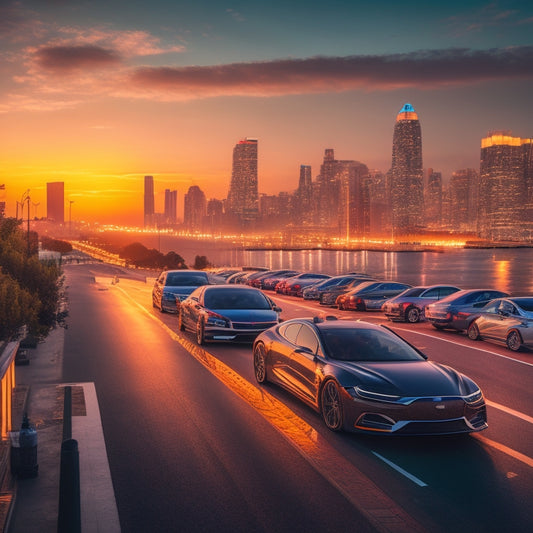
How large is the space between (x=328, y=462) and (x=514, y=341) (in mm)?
11676

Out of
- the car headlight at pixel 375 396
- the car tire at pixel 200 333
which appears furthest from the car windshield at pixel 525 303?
the car headlight at pixel 375 396

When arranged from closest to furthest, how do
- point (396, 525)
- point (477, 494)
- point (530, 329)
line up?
1. point (396, 525)
2. point (477, 494)
3. point (530, 329)

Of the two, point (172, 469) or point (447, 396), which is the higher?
point (447, 396)

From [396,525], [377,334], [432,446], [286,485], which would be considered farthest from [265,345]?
[396,525]

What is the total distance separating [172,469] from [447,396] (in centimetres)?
346

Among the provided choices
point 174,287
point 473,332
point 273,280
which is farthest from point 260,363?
point 273,280

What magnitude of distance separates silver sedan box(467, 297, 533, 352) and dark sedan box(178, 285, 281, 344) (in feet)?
19.5

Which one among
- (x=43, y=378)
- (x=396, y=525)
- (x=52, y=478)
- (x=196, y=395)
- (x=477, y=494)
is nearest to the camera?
(x=396, y=525)

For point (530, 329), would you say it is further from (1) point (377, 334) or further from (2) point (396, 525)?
(2) point (396, 525)

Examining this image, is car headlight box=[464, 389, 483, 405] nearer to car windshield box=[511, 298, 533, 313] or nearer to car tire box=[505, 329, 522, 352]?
car tire box=[505, 329, 522, 352]

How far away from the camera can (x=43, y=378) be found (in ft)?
45.1

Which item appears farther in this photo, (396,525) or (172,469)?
(172,469)

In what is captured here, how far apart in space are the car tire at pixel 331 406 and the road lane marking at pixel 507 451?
1.82 meters

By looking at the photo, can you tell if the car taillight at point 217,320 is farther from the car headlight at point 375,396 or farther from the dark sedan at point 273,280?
the dark sedan at point 273,280
